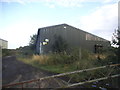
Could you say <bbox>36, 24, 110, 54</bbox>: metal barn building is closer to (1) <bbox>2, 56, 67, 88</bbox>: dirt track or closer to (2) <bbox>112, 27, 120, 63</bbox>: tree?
(1) <bbox>2, 56, 67, 88</bbox>: dirt track

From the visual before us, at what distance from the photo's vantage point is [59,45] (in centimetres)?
1366

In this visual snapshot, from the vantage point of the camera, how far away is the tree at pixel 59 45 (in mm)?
13469

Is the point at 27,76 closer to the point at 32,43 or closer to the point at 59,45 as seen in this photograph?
the point at 59,45

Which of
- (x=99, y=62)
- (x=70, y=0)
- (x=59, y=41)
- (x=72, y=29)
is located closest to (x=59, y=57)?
(x=99, y=62)

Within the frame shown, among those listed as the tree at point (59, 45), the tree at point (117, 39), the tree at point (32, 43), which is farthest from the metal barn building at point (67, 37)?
the tree at point (32, 43)

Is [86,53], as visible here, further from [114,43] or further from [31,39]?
[31,39]

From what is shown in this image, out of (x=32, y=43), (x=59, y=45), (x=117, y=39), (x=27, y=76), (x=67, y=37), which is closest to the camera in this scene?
(x=117, y=39)

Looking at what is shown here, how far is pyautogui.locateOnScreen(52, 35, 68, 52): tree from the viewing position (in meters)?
13.5

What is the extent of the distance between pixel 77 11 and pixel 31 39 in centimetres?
2475

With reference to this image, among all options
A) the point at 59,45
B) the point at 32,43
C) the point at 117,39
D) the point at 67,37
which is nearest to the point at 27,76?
the point at 117,39

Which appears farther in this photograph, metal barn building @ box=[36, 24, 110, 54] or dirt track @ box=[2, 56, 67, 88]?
metal barn building @ box=[36, 24, 110, 54]

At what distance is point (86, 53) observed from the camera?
789 centimetres

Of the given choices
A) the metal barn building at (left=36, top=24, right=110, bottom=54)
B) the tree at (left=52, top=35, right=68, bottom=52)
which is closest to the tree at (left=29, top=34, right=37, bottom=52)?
the metal barn building at (left=36, top=24, right=110, bottom=54)

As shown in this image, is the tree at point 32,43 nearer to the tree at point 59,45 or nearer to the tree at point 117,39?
the tree at point 59,45
